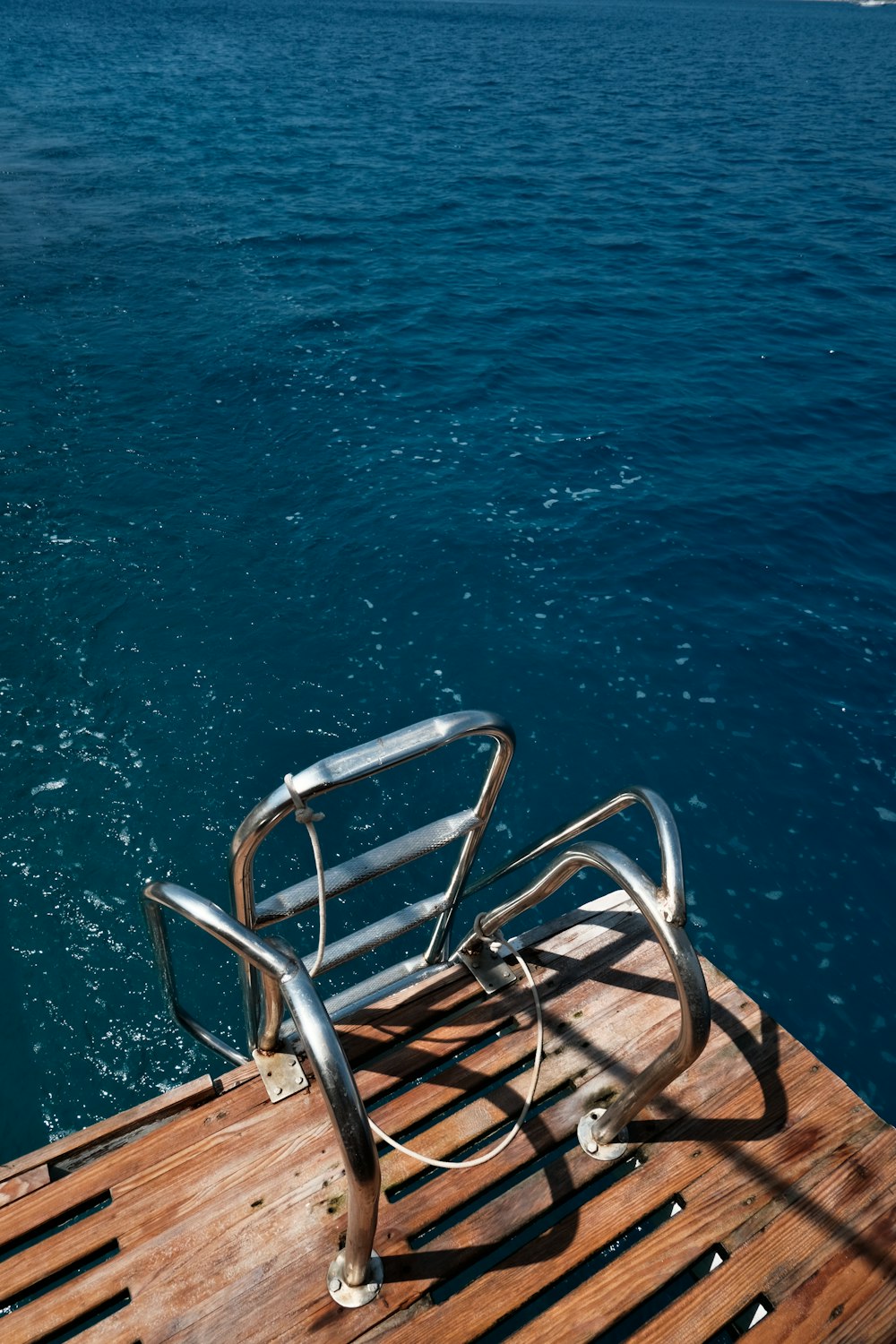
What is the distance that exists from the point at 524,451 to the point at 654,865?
743 centimetres

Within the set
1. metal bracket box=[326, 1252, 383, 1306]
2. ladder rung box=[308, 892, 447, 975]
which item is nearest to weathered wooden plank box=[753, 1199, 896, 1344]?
metal bracket box=[326, 1252, 383, 1306]

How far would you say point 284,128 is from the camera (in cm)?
2900

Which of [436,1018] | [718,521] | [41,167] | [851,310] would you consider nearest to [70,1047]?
[436,1018]

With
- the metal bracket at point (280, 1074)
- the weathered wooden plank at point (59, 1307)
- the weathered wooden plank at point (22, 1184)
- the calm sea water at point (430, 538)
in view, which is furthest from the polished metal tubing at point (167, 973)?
the calm sea water at point (430, 538)

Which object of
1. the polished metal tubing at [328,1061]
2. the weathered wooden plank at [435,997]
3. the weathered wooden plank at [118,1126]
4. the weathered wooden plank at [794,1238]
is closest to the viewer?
the polished metal tubing at [328,1061]

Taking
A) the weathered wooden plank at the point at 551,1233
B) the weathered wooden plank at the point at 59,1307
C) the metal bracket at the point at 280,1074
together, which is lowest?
the weathered wooden plank at the point at 59,1307

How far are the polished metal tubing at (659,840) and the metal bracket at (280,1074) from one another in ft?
3.28

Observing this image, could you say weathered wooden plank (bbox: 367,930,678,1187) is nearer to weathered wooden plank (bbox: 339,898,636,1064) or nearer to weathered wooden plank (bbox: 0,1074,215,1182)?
weathered wooden plank (bbox: 339,898,636,1064)

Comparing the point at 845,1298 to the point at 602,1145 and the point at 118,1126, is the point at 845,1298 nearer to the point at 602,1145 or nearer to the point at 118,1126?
the point at 602,1145

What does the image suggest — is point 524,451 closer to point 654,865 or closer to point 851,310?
point 654,865

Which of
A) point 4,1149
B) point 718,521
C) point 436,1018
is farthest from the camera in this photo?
point 718,521

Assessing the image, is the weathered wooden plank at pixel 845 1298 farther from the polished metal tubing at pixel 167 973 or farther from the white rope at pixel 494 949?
the polished metal tubing at pixel 167 973

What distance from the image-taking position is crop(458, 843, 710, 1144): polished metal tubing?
2.38 m

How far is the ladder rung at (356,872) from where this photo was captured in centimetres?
280
